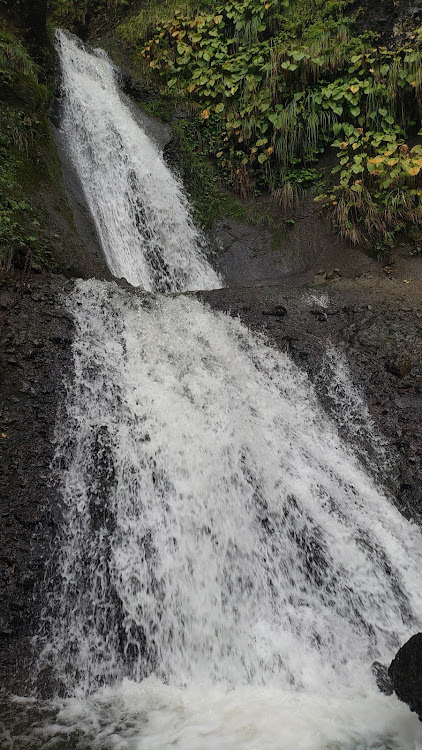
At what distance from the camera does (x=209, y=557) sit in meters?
3.66

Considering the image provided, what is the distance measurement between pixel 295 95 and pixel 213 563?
8052 mm

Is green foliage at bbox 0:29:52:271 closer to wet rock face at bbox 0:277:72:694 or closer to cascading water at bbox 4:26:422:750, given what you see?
wet rock face at bbox 0:277:72:694

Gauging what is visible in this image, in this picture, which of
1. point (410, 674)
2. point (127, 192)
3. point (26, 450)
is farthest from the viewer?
point (127, 192)

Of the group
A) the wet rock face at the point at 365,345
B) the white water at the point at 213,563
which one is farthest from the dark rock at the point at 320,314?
the white water at the point at 213,563

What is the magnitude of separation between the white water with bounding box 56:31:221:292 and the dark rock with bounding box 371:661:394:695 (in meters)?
5.35

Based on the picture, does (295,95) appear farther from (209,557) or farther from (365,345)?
(209,557)

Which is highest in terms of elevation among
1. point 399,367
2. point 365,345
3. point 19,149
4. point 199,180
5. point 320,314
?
point 19,149

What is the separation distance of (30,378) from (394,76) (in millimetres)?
7627

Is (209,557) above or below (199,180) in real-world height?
below

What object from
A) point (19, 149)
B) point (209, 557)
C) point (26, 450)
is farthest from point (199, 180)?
→ point (209, 557)

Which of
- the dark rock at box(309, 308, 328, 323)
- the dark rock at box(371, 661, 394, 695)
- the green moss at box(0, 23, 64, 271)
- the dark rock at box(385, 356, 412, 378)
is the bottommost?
the dark rock at box(385, 356, 412, 378)

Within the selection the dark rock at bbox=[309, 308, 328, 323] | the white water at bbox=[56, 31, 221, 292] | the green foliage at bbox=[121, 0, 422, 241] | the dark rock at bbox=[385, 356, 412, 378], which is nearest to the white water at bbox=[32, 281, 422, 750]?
the dark rock at bbox=[385, 356, 412, 378]

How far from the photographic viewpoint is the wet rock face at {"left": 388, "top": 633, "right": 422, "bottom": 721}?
92.7 inches

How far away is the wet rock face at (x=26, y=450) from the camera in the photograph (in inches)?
128
